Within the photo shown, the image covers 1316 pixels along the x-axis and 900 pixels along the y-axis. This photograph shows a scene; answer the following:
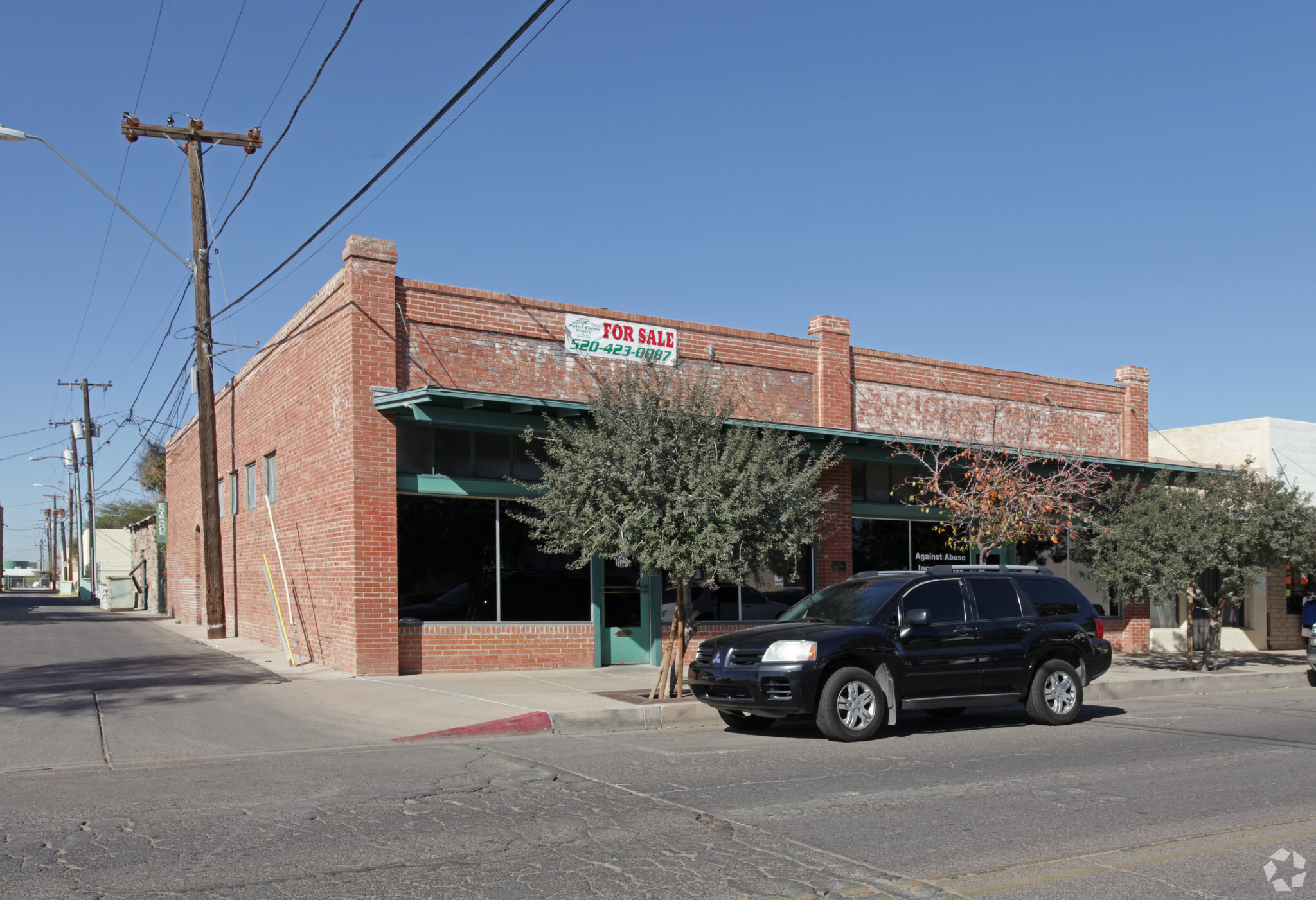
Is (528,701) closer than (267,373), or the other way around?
(528,701)

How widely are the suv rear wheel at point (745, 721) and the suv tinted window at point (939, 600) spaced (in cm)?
200

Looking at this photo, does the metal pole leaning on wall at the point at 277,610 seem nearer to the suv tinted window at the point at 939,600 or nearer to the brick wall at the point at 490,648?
the brick wall at the point at 490,648

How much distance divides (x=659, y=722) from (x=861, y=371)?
411 inches

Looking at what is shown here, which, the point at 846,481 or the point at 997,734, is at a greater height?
the point at 846,481

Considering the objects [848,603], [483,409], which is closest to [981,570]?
[848,603]

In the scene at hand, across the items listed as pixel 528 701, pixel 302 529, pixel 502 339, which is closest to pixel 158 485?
pixel 302 529

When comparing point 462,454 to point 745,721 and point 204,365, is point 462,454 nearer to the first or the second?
point 745,721

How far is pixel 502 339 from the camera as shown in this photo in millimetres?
16672

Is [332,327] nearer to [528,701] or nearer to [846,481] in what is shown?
[528,701]

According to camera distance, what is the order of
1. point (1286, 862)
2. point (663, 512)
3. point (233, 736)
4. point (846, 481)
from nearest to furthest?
1. point (1286, 862)
2. point (233, 736)
3. point (663, 512)
4. point (846, 481)

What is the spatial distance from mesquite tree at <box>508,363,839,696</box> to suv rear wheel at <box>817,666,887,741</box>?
89.5 inches

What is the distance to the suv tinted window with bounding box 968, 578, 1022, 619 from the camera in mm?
12117

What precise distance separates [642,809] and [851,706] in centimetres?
391

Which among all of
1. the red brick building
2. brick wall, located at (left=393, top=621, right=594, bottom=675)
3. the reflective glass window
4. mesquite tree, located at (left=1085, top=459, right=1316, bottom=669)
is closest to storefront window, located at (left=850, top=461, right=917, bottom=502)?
the red brick building
